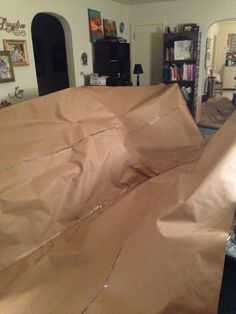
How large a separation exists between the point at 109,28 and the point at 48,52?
53.3 inches

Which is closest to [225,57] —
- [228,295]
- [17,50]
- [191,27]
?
[191,27]

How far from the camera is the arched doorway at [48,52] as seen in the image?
5.19 meters

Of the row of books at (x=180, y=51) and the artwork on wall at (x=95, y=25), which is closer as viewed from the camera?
the artwork on wall at (x=95, y=25)

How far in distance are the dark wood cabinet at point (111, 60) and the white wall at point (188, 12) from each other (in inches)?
39.4

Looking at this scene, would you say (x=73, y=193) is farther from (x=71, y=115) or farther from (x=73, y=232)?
(x=71, y=115)

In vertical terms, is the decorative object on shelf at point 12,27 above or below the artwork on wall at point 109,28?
below

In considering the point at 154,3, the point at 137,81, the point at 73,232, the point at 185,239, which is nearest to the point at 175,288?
the point at 185,239

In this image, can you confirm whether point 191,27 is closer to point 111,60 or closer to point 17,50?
point 111,60

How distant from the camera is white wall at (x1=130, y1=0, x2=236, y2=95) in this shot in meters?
4.95

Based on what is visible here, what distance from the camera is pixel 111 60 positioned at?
15.6 ft

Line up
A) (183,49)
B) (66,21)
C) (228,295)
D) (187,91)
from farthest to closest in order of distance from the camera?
(187,91) → (183,49) → (66,21) → (228,295)

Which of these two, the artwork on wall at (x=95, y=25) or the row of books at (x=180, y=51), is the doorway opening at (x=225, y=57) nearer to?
the row of books at (x=180, y=51)

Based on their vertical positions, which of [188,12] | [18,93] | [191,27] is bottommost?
[18,93]

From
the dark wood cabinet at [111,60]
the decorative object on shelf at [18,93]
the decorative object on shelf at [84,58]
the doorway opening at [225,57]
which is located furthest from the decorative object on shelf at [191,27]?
the doorway opening at [225,57]
